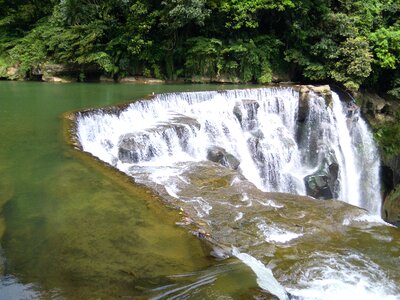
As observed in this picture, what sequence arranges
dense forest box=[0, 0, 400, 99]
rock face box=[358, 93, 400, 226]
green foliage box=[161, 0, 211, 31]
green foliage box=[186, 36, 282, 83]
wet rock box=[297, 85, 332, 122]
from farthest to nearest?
1. green foliage box=[186, 36, 282, 83]
2. dense forest box=[0, 0, 400, 99]
3. green foliage box=[161, 0, 211, 31]
4. rock face box=[358, 93, 400, 226]
5. wet rock box=[297, 85, 332, 122]

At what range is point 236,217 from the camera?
6305 millimetres

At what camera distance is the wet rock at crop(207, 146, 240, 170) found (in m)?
10.6

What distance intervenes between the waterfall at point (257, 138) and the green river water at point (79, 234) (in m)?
2.29

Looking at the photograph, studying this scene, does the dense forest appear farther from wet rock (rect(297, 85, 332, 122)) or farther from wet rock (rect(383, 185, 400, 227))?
wet rock (rect(383, 185, 400, 227))

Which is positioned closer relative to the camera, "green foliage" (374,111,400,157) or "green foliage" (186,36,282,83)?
"green foliage" (374,111,400,157)

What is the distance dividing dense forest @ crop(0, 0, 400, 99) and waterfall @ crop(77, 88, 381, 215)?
4065 millimetres

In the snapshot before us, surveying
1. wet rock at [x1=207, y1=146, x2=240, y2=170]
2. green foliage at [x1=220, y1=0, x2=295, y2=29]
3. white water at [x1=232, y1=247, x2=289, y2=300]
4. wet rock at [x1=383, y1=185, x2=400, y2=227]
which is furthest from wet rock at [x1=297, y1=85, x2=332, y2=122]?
white water at [x1=232, y1=247, x2=289, y2=300]

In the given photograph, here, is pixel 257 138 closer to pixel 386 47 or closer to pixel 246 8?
pixel 246 8

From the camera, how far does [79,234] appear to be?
4719mm

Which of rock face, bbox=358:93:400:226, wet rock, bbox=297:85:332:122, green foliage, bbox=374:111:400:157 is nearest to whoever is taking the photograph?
wet rock, bbox=297:85:332:122

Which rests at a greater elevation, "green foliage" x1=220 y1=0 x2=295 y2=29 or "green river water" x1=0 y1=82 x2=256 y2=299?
"green foliage" x1=220 y1=0 x2=295 y2=29

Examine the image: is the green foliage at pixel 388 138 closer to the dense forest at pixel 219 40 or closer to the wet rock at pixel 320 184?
the dense forest at pixel 219 40

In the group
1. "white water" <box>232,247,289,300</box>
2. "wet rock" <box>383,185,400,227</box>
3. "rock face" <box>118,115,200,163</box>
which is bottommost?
"wet rock" <box>383,185,400,227</box>

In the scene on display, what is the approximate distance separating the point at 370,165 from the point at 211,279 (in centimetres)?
1329
